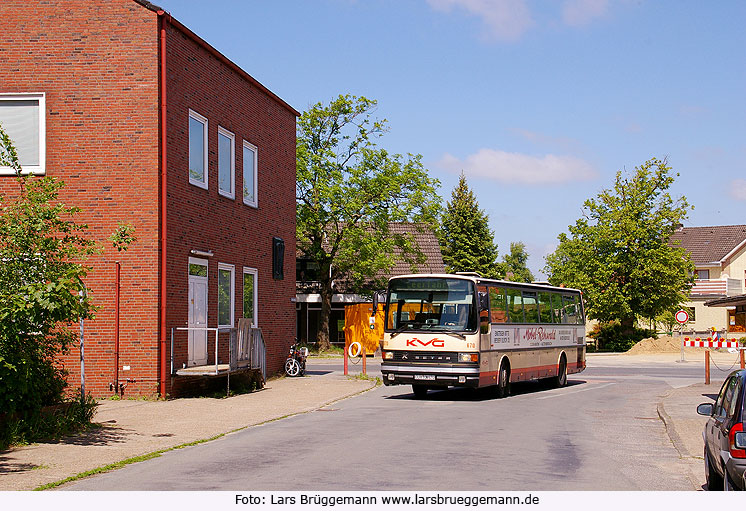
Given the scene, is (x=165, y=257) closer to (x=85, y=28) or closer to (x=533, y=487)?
(x=85, y=28)

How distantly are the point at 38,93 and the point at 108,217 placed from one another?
319cm

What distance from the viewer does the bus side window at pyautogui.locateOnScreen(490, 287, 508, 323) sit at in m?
22.0

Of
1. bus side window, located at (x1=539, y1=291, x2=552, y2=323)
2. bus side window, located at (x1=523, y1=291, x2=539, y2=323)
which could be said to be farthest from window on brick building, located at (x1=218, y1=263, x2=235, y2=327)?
bus side window, located at (x1=539, y1=291, x2=552, y2=323)

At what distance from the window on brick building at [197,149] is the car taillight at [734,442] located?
623 inches

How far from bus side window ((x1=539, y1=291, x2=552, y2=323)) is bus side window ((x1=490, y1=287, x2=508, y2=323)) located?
289 centimetres

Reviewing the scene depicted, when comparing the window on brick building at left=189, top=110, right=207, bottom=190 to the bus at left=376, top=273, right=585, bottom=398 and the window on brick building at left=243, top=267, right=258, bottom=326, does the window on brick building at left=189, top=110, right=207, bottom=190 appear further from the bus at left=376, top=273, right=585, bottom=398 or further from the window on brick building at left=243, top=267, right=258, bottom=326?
the bus at left=376, top=273, right=585, bottom=398

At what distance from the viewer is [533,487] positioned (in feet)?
30.7

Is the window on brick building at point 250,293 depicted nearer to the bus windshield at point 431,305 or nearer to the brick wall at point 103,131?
the bus windshield at point 431,305

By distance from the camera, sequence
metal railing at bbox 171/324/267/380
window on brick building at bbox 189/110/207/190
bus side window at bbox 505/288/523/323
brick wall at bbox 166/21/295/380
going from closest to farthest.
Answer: brick wall at bbox 166/21/295/380 < metal railing at bbox 171/324/267/380 < window on brick building at bbox 189/110/207/190 < bus side window at bbox 505/288/523/323

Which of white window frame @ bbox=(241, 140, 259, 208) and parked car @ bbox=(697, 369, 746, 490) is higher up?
white window frame @ bbox=(241, 140, 259, 208)

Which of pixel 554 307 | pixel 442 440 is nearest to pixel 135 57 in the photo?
pixel 442 440

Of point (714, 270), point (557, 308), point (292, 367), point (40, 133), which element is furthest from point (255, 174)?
point (714, 270)

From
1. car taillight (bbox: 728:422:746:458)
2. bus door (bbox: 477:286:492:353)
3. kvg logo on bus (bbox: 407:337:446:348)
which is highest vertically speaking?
bus door (bbox: 477:286:492:353)

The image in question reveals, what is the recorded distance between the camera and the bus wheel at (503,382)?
2252cm
